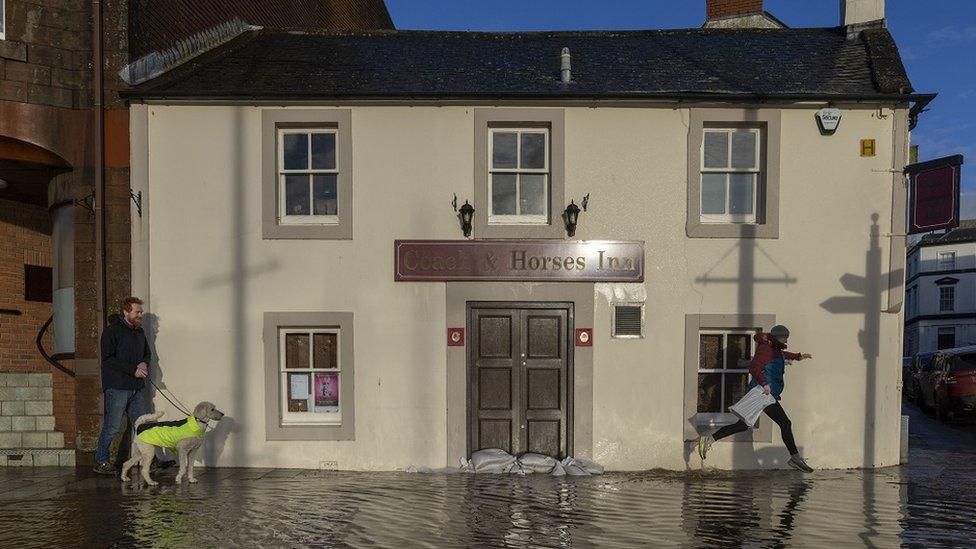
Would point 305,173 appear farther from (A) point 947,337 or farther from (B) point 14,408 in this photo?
(A) point 947,337

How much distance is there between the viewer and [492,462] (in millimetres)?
8359

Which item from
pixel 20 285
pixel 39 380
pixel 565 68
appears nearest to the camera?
pixel 565 68

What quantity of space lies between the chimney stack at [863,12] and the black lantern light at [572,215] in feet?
19.0

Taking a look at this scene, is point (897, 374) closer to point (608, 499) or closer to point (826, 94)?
point (826, 94)

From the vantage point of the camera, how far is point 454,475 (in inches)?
324

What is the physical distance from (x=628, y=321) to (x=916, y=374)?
13.2 metres

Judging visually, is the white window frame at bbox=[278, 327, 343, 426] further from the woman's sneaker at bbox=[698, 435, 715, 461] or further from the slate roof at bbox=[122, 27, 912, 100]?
the woman's sneaker at bbox=[698, 435, 715, 461]

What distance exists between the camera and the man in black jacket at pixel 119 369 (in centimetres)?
773

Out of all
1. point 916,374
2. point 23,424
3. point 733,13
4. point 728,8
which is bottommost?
point 916,374

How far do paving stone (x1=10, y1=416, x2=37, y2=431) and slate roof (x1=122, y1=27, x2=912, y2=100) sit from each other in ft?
16.0

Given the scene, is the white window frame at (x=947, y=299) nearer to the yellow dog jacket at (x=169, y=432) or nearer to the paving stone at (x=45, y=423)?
the yellow dog jacket at (x=169, y=432)

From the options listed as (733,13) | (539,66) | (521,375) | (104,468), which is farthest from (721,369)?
(733,13)

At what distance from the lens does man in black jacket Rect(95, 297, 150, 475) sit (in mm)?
7730

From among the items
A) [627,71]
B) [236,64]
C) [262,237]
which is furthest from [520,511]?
[236,64]
